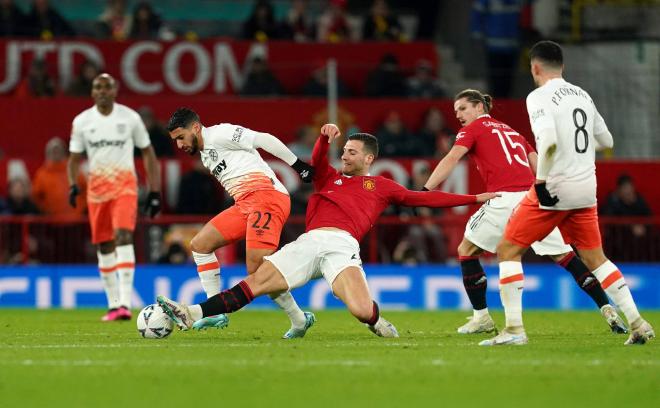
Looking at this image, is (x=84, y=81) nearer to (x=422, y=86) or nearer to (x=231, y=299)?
(x=422, y=86)

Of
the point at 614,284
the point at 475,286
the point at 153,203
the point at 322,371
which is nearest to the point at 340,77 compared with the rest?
the point at 153,203

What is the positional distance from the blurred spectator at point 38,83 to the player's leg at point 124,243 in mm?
6122

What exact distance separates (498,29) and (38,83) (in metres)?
8.35

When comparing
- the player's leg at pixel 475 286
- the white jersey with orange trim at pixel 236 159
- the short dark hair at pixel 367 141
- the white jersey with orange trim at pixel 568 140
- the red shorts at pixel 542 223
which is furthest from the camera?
the player's leg at pixel 475 286

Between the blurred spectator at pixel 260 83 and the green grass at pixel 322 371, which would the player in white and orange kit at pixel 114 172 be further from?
the blurred spectator at pixel 260 83

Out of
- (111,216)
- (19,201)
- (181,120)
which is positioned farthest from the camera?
(19,201)

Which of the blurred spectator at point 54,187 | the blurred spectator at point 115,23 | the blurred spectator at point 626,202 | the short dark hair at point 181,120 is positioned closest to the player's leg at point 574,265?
the short dark hair at point 181,120

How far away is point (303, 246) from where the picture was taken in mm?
10570

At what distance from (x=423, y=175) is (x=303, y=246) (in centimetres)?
808

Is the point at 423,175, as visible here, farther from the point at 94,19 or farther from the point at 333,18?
the point at 94,19

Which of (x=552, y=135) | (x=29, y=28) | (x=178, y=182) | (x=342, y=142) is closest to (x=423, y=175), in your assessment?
(x=342, y=142)

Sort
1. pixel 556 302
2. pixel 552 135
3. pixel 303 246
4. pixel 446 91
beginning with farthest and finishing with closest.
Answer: pixel 446 91, pixel 556 302, pixel 303 246, pixel 552 135

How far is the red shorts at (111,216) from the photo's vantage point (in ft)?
45.7

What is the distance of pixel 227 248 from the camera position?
722 inches
